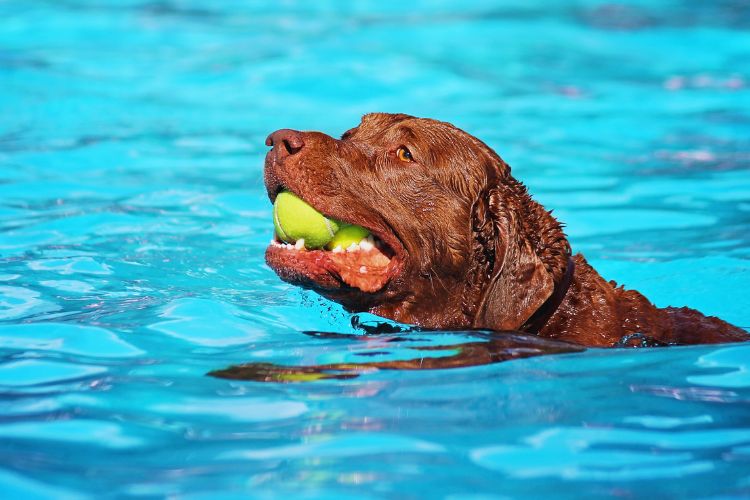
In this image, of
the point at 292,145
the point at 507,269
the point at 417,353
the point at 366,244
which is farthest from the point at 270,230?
the point at 417,353

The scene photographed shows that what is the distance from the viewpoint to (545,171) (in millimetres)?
10820

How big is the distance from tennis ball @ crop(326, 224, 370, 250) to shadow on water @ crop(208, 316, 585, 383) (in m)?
0.49

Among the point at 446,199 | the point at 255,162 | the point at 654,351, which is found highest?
the point at 255,162

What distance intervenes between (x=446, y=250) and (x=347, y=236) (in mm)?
560

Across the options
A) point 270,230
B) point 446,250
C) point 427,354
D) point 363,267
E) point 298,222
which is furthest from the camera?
point 270,230

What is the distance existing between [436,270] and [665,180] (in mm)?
5647

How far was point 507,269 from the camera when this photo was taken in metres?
5.26

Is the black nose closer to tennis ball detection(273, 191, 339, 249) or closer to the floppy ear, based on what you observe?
tennis ball detection(273, 191, 339, 249)

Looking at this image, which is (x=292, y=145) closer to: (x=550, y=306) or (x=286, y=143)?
(x=286, y=143)

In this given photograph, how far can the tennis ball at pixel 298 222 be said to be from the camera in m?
5.20

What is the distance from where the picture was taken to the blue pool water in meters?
3.79

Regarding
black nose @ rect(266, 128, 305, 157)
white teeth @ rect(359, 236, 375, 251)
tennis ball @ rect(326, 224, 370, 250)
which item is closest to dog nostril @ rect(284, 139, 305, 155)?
black nose @ rect(266, 128, 305, 157)

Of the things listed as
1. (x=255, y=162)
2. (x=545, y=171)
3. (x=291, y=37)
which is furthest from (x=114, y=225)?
(x=291, y=37)

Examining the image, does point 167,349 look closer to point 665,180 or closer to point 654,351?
point 654,351
